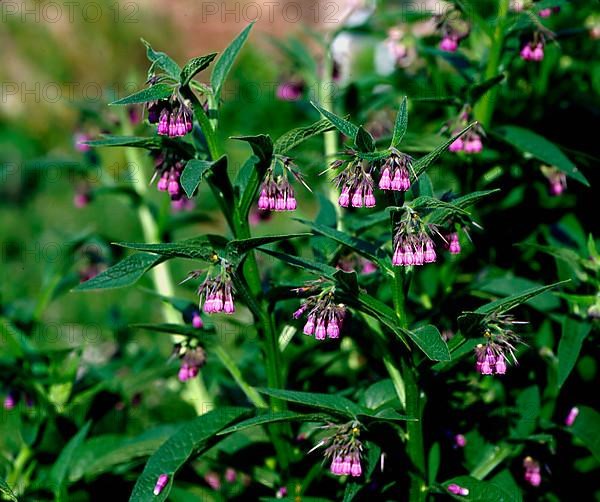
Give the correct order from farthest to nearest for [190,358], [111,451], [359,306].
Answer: [111,451]
[190,358]
[359,306]

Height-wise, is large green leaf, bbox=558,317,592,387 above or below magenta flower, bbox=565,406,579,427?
above

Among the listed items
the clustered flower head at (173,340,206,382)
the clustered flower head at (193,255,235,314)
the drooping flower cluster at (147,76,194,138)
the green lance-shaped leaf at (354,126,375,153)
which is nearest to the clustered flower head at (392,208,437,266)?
the green lance-shaped leaf at (354,126,375,153)

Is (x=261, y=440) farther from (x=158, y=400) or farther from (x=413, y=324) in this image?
(x=158, y=400)

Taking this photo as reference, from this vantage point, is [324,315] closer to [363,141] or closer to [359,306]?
[359,306]

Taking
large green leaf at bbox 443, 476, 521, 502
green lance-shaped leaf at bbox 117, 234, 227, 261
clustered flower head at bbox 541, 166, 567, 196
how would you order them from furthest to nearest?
clustered flower head at bbox 541, 166, 567, 196
large green leaf at bbox 443, 476, 521, 502
green lance-shaped leaf at bbox 117, 234, 227, 261

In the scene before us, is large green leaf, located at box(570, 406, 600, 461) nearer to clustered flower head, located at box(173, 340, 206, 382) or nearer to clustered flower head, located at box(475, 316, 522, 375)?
clustered flower head, located at box(475, 316, 522, 375)

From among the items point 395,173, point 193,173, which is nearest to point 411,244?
point 395,173

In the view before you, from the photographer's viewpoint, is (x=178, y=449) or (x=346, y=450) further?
(x=178, y=449)

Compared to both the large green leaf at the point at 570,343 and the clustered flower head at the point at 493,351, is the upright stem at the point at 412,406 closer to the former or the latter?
the clustered flower head at the point at 493,351
